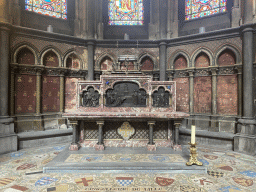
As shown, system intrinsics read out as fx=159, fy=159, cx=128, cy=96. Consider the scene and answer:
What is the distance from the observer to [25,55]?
7.26m

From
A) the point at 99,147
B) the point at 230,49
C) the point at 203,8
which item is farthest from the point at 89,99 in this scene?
the point at 203,8

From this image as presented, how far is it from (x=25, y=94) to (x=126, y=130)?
5.02 m

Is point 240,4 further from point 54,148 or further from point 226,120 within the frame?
point 54,148

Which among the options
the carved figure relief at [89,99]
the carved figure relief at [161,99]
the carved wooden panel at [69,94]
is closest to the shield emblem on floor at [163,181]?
the carved figure relief at [161,99]

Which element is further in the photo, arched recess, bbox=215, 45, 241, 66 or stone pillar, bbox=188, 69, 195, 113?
stone pillar, bbox=188, 69, 195, 113

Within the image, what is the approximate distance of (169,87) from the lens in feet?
18.4

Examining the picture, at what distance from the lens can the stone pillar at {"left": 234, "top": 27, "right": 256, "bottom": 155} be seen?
242 inches

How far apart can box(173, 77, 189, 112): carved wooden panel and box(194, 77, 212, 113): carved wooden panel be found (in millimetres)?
422

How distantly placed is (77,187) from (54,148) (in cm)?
338

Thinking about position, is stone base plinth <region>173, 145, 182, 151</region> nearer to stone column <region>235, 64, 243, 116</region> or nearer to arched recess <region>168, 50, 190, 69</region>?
stone column <region>235, 64, 243, 116</region>

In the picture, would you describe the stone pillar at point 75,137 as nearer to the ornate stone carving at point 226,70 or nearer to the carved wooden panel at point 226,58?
the ornate stone carving at point 226,70

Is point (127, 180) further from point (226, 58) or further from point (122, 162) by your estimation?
point (226, 58)

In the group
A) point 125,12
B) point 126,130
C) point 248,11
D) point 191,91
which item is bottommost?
point 126,130

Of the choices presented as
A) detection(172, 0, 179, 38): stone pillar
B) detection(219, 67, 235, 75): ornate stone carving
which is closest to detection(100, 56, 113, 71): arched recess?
detection(172, 0, 179, 38): stone pillar
